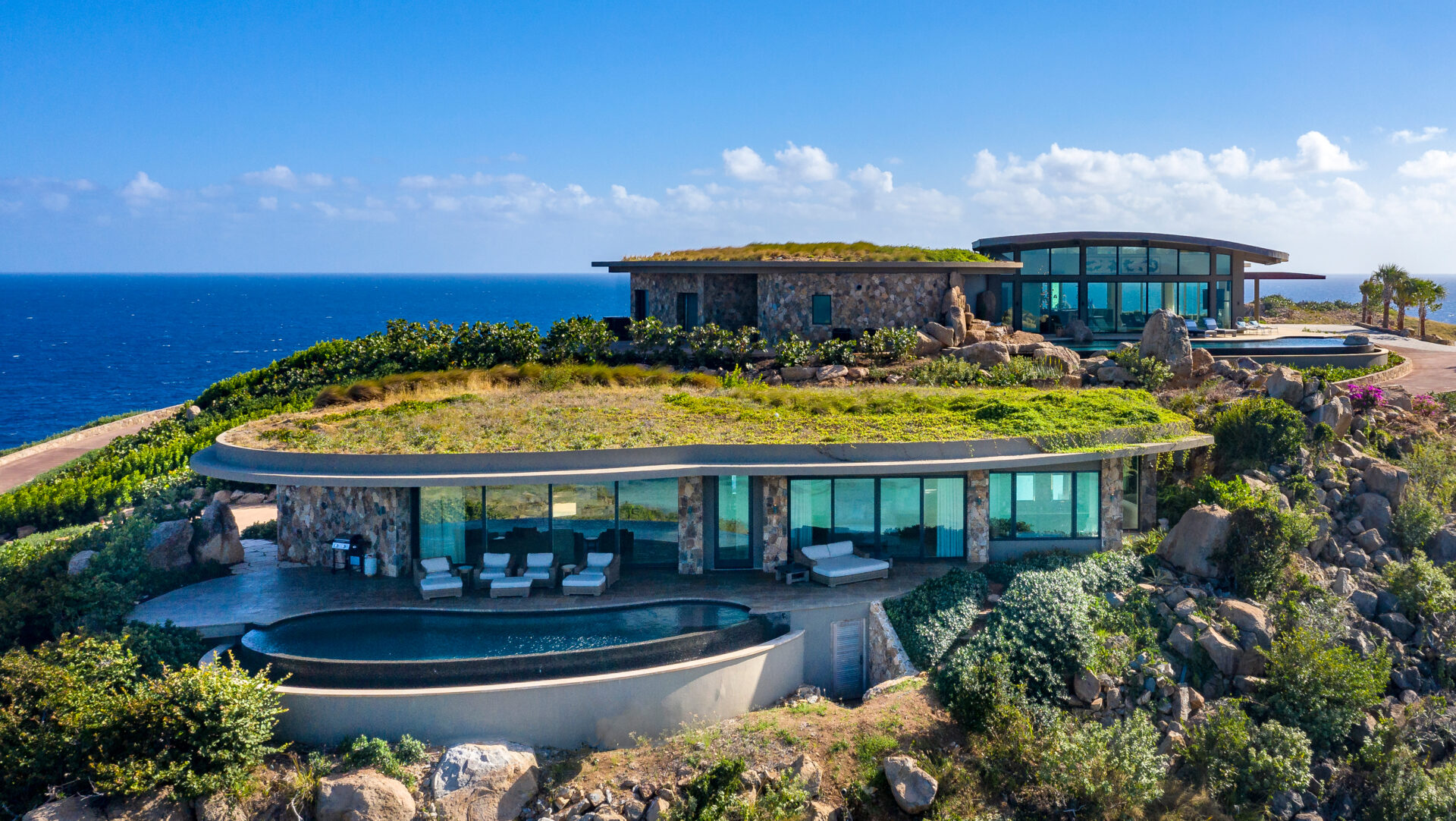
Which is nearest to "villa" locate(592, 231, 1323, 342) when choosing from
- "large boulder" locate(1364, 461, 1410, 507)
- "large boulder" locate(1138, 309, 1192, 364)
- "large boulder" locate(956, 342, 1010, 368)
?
"large boulder" locate(956, 342, 1010, 368)

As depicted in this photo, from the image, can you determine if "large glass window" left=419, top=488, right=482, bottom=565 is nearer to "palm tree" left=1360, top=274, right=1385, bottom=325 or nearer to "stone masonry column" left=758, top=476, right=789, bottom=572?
"stone masonry column" left=758, top=476, right=789, bottom=572

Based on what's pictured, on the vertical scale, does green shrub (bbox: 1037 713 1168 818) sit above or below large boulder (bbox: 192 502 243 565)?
below

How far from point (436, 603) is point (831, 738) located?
759 centimetres

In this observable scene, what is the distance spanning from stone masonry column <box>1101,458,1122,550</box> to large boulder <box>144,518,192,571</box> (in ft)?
60.4

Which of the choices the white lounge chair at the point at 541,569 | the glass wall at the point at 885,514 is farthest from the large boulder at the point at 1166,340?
the white lounge chair at the point at 541,569

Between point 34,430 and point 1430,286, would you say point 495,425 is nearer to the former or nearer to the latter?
point 1430,286

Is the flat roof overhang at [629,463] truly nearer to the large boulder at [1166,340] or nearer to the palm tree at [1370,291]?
the large boulder at [1166,340]

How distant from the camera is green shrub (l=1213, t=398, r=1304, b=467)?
22.6 m

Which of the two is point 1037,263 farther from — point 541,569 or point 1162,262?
point 541,569

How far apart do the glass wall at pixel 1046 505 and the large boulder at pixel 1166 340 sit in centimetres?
1138

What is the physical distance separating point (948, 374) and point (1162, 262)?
682 inches

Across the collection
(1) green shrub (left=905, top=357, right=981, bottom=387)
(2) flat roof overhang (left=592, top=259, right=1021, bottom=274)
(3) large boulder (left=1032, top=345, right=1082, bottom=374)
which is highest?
(2) flat roof overhang (left=592, top=259, right=1021, bottom=274)

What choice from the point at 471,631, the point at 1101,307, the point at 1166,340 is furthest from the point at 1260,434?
the point at 1101,307

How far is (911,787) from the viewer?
46.2 feet
